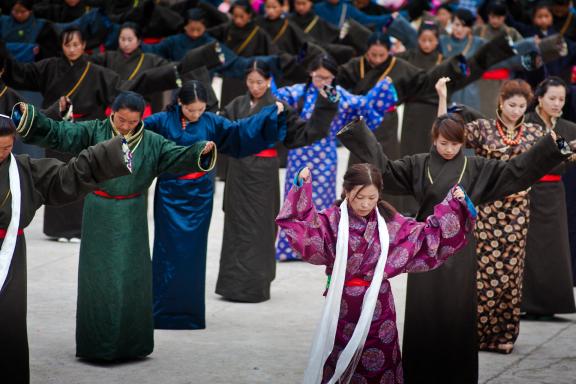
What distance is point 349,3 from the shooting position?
14375 mm

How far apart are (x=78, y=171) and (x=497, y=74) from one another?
7.25 meters

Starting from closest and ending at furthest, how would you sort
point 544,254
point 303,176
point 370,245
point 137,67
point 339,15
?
point 303,176 → point 370,245 → point 544,254 → point 137,67 → point 339,15

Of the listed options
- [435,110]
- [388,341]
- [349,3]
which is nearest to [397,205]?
[435,110]

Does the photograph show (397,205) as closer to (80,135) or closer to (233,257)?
(233,257)

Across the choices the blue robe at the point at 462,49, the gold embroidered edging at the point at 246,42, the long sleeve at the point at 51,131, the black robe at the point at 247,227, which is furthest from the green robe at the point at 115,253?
the blue robe at the point at 462,49

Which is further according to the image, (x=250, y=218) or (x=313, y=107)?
(x=250, y=218)

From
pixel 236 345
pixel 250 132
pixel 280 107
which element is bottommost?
pixel 236 345

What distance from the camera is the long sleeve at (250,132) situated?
800 centimetres

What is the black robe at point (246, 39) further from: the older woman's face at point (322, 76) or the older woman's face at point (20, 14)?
the older woman's face at point (322, 76)

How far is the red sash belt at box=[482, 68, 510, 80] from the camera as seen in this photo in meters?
12.7

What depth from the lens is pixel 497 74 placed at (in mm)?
12719

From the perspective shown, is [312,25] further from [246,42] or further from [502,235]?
[502,235]

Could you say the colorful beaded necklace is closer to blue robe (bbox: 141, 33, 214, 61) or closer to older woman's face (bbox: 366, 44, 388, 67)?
older woman's face (bbox: 366, 44, 388, 67)

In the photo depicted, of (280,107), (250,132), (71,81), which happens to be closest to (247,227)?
(250,132)
